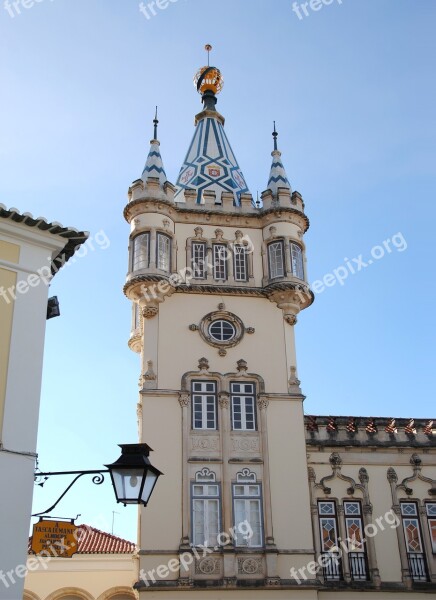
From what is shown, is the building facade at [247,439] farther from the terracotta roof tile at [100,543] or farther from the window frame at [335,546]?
the terracotta roof tile at [100,543]

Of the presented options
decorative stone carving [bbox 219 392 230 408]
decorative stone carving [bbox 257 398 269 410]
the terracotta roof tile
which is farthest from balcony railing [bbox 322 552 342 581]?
the terracotta roof tile

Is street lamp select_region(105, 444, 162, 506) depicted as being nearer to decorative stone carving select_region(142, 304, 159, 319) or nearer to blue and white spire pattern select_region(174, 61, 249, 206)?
decorative stone carving select_region(142, 304, 159, 319)

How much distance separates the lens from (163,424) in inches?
967

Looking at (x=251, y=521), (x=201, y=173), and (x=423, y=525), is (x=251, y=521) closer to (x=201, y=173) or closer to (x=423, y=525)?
(x=423, y=525)

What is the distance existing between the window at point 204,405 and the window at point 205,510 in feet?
5.28

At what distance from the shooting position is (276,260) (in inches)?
→ 1104

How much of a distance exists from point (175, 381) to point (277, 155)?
11.4m

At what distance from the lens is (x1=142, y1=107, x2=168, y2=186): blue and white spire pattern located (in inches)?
1139

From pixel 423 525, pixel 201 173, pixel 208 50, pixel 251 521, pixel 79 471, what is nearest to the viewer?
pixel 79 471

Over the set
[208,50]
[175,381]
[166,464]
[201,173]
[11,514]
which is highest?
[208,50]

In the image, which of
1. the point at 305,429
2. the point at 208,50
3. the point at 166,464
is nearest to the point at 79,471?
the point at 166,464

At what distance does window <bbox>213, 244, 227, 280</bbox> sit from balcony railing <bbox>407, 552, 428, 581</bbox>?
11.5 m

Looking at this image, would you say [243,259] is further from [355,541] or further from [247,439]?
[355,541]

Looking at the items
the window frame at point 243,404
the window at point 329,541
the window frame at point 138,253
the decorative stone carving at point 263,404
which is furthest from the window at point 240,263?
the window at point 329,541
